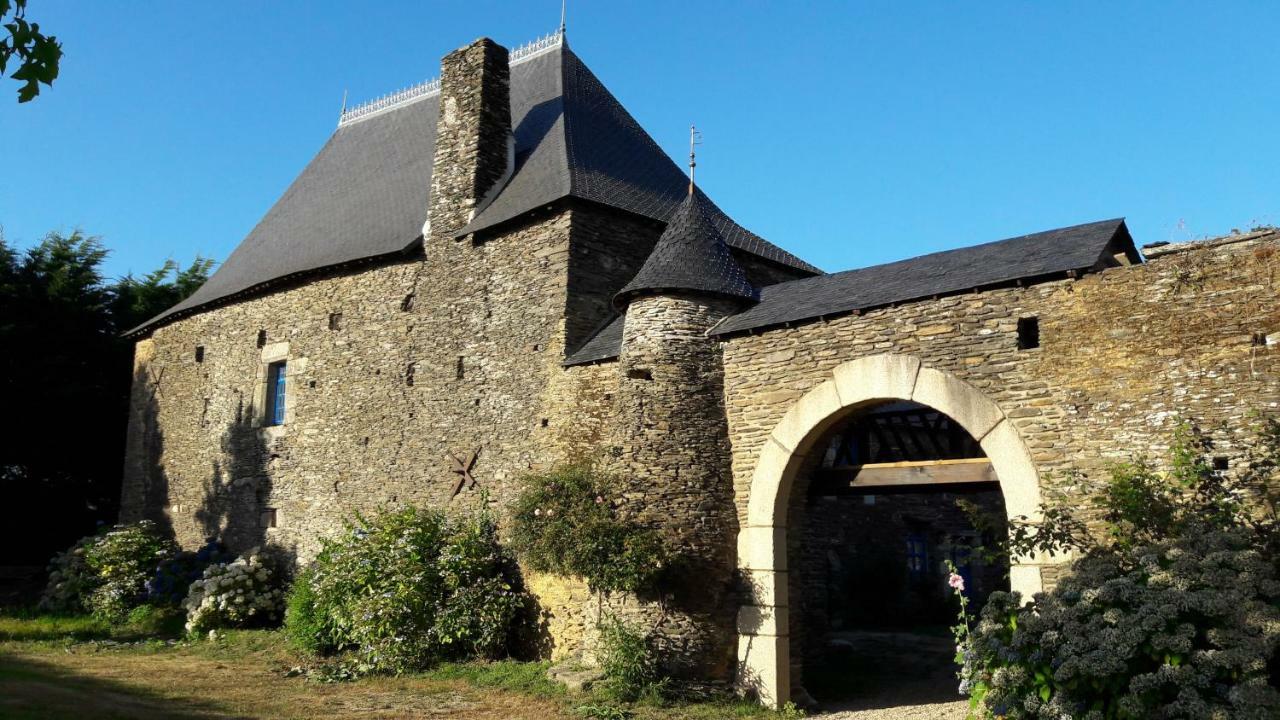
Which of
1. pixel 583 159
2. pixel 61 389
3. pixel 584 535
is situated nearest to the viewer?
pixel 584 535

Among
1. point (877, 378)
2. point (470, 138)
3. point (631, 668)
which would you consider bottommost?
point (631, 668)

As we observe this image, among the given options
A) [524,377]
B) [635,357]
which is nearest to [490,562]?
[524,377]

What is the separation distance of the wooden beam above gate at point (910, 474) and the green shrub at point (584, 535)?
1.93 m

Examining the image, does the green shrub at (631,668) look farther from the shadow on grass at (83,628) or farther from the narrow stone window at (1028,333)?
the shadow on grass at (83,628)

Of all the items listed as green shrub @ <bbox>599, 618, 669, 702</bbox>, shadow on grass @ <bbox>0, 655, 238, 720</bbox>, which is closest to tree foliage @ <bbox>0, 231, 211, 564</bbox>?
shadow on grass @ <bbox>0, 655, 238, 720</bbox>

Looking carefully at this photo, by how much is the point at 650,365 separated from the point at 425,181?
6439mm

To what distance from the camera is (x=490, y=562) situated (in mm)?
11023

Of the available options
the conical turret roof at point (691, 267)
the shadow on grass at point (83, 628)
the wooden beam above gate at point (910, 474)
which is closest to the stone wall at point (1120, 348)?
the wooden beam above gate at point (910, 474)

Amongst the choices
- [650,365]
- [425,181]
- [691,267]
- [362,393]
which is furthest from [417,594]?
[425,181]

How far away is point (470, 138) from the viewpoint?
13.5 metres

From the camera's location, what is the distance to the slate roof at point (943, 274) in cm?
796

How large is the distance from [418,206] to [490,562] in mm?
5658

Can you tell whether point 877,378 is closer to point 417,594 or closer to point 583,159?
point 417,594

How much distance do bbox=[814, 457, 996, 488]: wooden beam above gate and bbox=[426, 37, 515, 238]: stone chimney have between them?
6042mm
